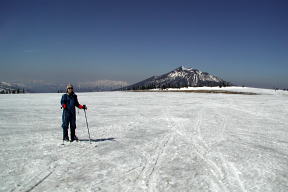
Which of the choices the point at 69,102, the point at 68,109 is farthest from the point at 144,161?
the point at 69,102

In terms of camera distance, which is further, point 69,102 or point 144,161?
point 69,102

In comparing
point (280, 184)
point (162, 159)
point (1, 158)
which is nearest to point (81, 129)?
point (1, 158)

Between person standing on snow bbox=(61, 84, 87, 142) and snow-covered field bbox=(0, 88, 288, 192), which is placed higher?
person standing on snow bbox=(61, 84, 87, 142)

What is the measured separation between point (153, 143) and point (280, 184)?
205 inches

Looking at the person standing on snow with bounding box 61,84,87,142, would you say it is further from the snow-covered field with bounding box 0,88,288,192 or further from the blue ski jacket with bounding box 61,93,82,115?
the snow-covered field with bounding box 0,88,288,192

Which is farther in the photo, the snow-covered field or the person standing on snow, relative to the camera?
the person standing on snow

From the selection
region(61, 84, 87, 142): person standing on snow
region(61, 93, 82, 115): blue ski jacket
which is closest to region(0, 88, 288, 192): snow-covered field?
Result: region(61, 84, 87, 142): person standing on snow

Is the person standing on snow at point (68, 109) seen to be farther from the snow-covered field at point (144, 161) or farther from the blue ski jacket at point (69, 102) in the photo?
the snow-covered field at point (144, 161)

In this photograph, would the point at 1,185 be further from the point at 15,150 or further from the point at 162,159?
the point at 162,159

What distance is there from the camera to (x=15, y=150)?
8.60 metres

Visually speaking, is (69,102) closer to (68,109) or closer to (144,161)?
(68,109)

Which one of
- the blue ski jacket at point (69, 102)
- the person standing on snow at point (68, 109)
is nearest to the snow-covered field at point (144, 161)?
the person standing on snow at point (68, 109)

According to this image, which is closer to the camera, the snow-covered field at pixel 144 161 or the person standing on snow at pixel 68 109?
the snow-covered field at pixel 144 161

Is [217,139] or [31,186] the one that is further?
[217,139]
